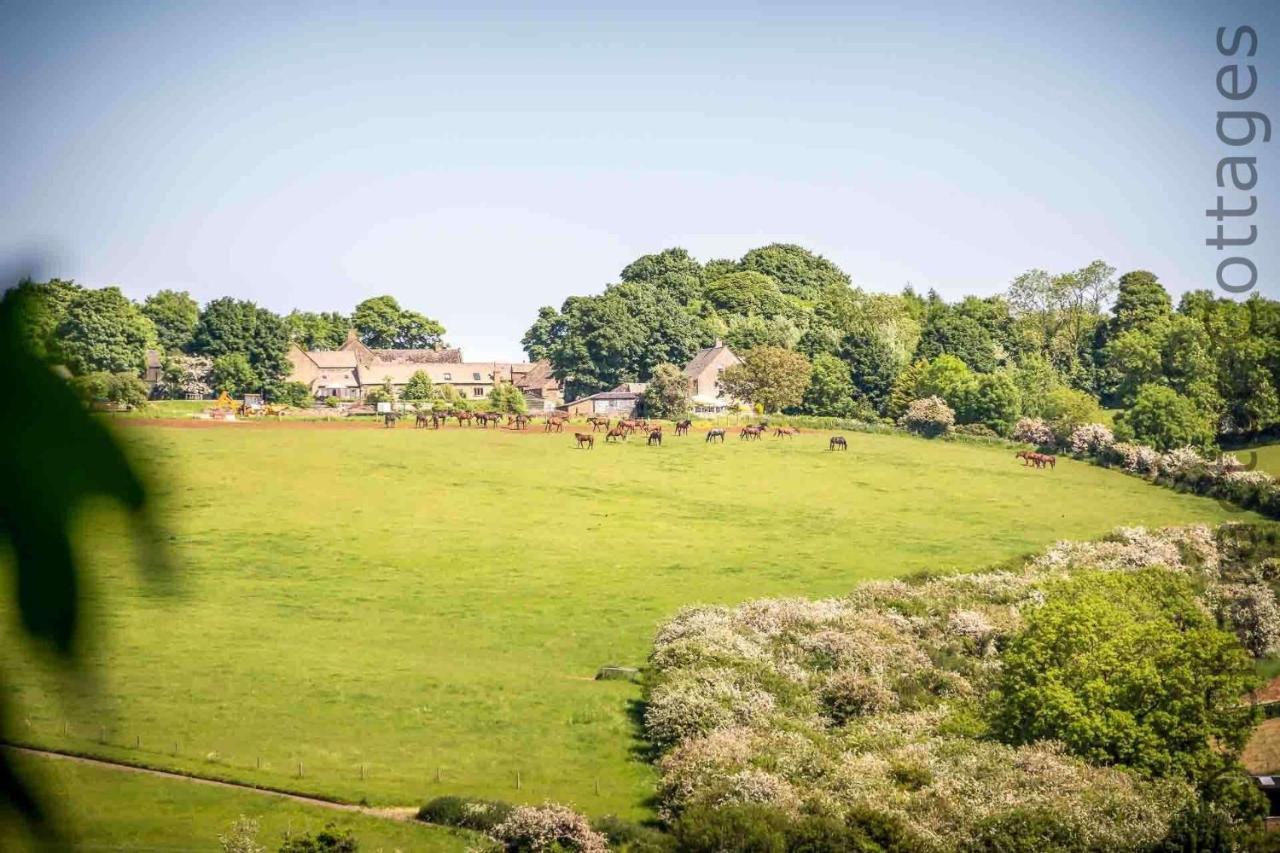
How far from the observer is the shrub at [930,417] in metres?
102

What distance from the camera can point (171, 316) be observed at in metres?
122

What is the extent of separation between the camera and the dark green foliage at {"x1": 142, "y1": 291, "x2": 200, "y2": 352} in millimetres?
117750

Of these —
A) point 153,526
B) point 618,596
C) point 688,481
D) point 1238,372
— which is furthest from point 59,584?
point 1238,372

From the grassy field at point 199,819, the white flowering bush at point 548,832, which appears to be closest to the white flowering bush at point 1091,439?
the white flowering bush at point 548,832

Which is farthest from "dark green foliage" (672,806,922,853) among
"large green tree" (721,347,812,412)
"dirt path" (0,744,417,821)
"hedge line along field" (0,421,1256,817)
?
"large green tree" (721,347,812,412)

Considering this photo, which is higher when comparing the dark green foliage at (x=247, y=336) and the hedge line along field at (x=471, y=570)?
the dark green foliage at (x=247, y=336)

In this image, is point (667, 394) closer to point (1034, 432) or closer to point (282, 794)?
point (1034, 432)

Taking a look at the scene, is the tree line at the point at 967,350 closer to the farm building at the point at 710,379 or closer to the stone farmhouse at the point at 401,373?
the farm building at the point at 710,379

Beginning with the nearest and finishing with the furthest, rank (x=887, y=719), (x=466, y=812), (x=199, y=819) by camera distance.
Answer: (x=199, y=819) → (x=466, y=812) → (x=887, y=719)

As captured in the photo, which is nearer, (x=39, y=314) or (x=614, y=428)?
(x=39, y=314)

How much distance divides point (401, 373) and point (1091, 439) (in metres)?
76.1

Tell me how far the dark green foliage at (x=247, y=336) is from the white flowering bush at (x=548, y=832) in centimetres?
9005

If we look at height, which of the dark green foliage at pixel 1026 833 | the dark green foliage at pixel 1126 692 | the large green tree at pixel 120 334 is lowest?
the dark green foliage at pixel 1026 833

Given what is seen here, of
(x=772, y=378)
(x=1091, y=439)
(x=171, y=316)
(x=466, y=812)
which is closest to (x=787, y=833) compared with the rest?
(x=466, y=812)
